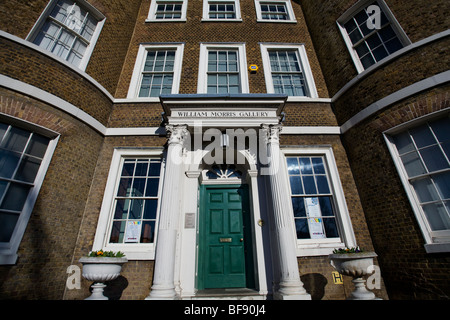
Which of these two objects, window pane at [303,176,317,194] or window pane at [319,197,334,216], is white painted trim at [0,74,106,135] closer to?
window pane at [303,176,317,194]

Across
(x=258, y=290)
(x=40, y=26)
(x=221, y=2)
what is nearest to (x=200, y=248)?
(x=258, y=290)

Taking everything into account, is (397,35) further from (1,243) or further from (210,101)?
(1,243)

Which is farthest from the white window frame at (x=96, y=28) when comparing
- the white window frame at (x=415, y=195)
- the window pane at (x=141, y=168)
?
the white window frame at (x=415, y=195)

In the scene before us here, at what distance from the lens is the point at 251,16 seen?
8055 mm

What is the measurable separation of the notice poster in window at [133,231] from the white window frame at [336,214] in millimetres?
3682

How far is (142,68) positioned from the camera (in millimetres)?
6758

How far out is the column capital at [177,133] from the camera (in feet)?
15.4

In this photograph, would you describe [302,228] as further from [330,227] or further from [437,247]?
[437,247]

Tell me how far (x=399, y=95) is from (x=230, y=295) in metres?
5.64

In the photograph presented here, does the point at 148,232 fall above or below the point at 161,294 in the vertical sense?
above

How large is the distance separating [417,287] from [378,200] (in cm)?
166

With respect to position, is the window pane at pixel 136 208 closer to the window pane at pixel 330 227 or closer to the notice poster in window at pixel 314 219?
the notice poster in window at pixel 314 219

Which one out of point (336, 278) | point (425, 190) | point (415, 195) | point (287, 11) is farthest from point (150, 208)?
point (287, 11)

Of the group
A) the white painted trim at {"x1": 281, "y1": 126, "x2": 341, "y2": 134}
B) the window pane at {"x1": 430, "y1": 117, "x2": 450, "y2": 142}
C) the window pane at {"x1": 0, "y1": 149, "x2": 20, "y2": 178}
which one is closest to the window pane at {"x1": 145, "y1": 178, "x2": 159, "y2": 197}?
the window pane at {"x1": 0, "y1": 149, "x2": 20, "y2": 178}
